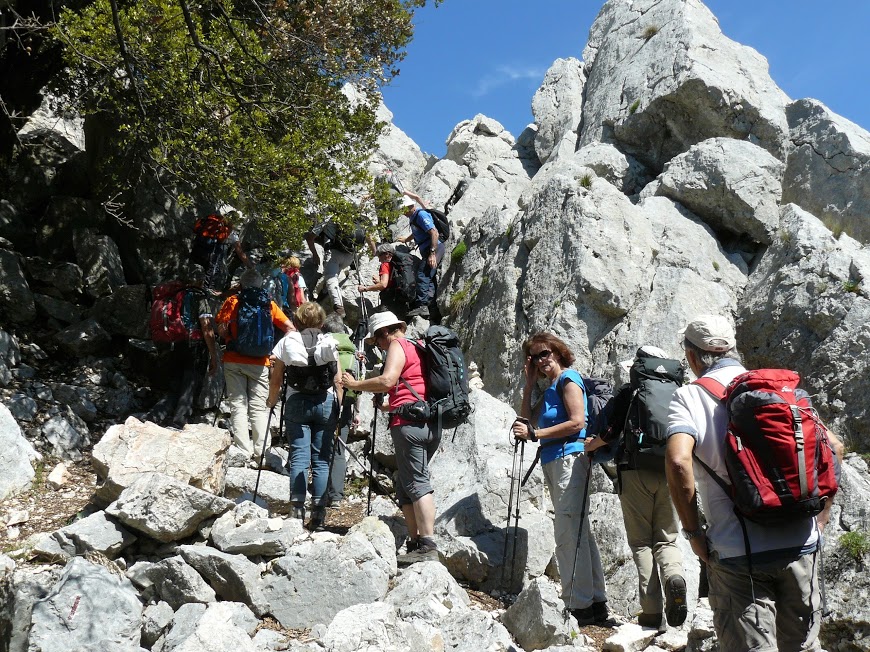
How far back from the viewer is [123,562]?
6.25 metres

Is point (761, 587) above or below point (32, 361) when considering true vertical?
below

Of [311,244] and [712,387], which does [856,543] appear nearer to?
[712,387]

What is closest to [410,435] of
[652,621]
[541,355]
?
[541,355]

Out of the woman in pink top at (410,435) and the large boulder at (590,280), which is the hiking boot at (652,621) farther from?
the large boulder at (590,280)

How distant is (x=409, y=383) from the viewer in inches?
262

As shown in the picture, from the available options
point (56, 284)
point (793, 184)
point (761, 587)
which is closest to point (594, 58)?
point (793, 184)

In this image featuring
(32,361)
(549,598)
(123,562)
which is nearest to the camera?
(549,598)

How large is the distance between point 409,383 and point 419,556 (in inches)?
59.8

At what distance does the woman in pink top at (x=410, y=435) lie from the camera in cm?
646

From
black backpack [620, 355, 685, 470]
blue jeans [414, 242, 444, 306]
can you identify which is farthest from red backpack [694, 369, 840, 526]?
blue jeans [414, 242, 444, 306]

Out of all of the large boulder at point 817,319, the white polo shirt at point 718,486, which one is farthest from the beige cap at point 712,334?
the large boulder at point 817,319

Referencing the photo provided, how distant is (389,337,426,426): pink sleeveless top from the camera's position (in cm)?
658

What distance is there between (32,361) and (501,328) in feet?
23.8

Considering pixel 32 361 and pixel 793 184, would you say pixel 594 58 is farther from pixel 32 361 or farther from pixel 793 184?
pixel 32 361
